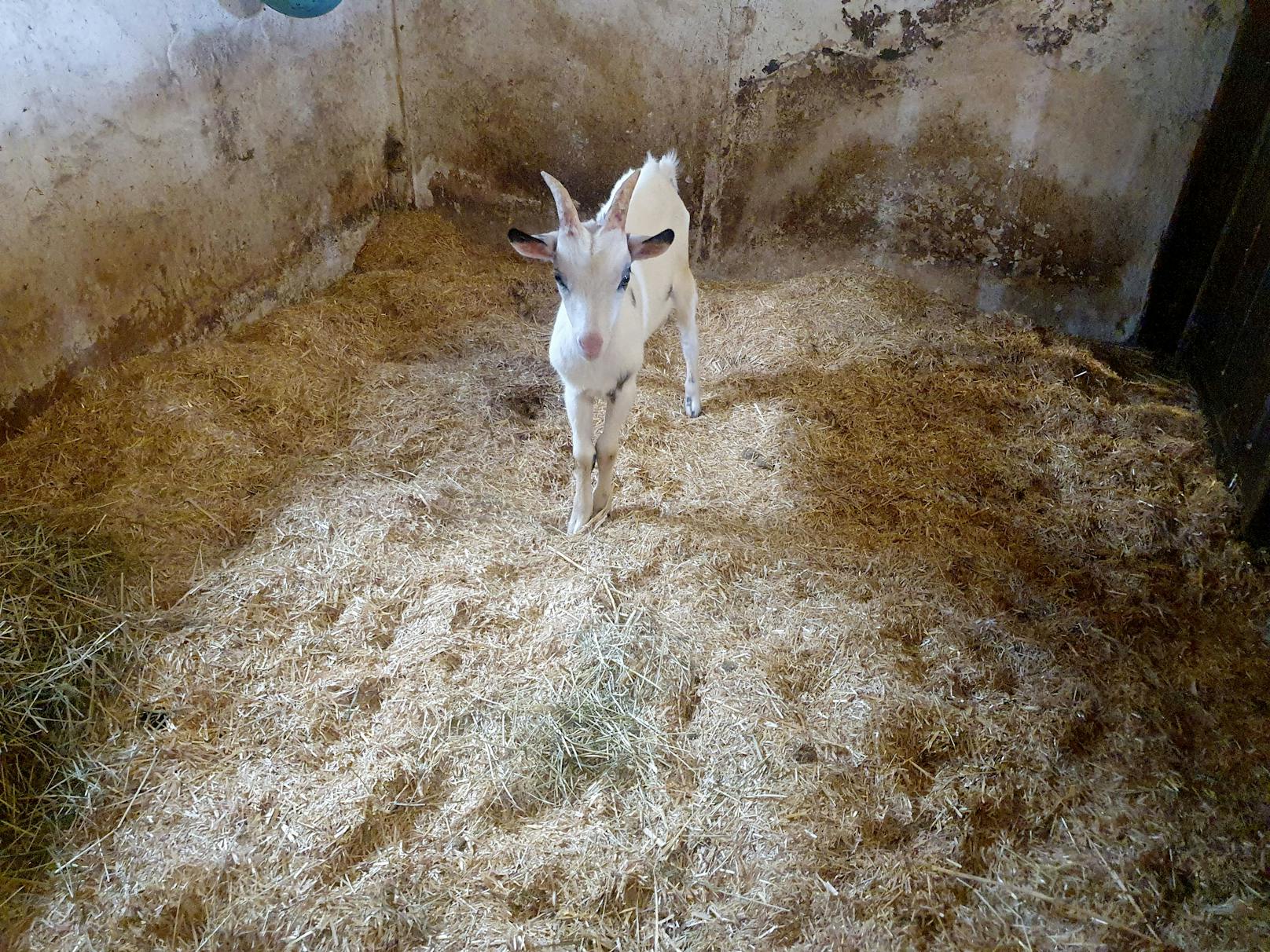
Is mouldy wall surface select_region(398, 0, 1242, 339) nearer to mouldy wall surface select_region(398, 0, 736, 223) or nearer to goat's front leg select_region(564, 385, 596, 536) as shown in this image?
mouldy wall surface select_region(398, 0, 736, 223)

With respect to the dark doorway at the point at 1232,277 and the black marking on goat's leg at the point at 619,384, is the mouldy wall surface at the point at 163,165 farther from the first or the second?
the dark doorway at the point at 1232,277

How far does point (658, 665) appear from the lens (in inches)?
121

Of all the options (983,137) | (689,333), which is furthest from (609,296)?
(983,137)

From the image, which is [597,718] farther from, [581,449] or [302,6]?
[302,6]

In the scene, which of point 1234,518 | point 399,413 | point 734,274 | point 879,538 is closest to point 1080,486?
point 1234,518

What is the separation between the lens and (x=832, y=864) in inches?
96.2

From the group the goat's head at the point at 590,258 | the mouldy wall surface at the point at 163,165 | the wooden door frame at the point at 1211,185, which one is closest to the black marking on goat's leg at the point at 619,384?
the goat's head at the point at 590,258

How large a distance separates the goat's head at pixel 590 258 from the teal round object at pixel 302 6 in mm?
2243

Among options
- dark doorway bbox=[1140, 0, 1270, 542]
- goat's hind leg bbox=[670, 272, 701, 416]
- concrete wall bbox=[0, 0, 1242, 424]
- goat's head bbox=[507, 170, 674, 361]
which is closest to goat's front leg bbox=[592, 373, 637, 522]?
goat's head bbox=[507, 170, 674, 361]

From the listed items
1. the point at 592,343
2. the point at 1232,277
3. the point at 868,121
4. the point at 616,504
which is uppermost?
the point at 868,121

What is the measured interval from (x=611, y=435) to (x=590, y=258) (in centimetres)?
90

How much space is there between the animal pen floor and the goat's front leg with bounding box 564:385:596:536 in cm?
16

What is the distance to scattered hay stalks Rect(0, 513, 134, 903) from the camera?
252 centimetres

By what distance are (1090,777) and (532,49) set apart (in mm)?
5566
